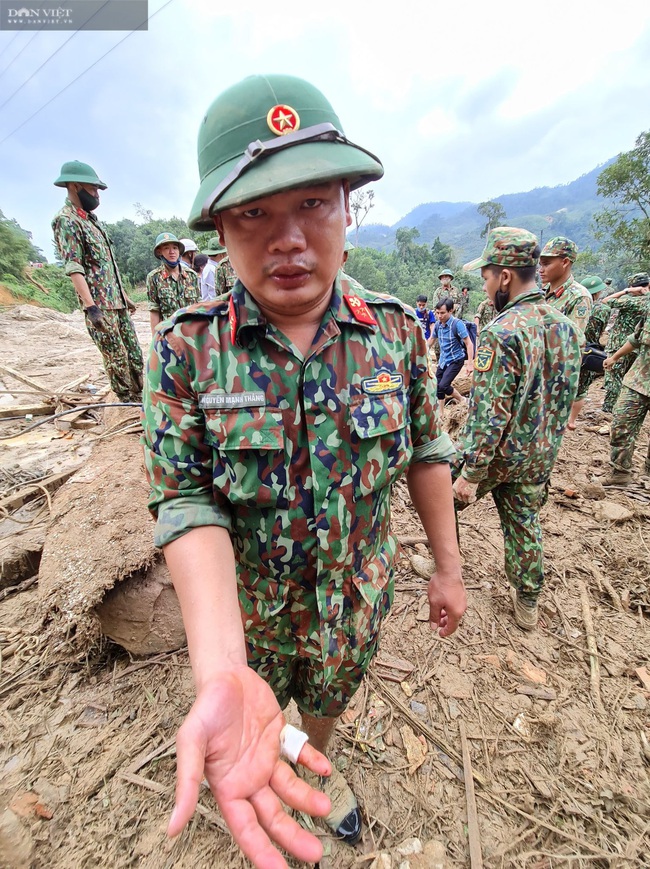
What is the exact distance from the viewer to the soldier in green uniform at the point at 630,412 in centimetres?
418

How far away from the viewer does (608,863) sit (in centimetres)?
159

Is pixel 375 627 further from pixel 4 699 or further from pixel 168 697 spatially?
pixel 4 699

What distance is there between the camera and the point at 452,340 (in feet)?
20.2

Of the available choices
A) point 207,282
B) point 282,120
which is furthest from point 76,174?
point 282,120

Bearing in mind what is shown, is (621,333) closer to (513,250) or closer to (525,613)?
(513,250)

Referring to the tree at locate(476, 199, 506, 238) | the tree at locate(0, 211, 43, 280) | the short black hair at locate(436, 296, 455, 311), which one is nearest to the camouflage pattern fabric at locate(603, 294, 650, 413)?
the short black hair at locate(436, 296, 455, 311)

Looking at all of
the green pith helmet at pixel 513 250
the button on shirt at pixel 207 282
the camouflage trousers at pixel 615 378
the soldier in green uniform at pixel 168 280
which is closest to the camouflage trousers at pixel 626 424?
the camouflage trousers at pixel 615 378

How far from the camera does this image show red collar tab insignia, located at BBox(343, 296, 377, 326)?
1183 millimetres

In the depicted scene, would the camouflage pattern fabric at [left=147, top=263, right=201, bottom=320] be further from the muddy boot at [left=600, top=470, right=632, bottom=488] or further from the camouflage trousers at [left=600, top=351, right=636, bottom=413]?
the camouflage trousers at [left=600, top=351, right=636, bottom=413]

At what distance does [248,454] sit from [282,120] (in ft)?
2.80

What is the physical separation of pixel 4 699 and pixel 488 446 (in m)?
3.05

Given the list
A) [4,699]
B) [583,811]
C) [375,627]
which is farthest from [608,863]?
[4,699]

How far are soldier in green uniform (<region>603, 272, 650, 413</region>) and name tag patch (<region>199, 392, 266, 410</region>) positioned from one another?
574 cm

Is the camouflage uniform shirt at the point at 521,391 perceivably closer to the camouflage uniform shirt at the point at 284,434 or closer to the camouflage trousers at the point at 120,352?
the camouflage uniform shirt at the point at 284,434
